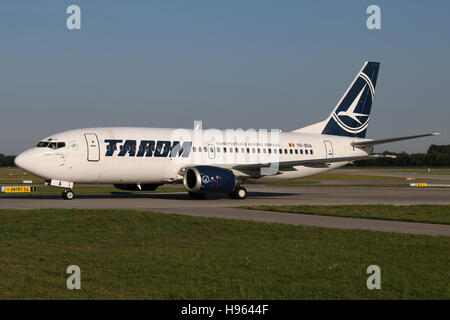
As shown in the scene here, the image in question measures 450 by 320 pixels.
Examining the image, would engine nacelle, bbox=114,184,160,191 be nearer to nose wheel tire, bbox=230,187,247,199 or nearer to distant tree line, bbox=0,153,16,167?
nose wheel tire, bbox=230,187,247,199

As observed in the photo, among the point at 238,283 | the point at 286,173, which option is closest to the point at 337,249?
the point at 238,283

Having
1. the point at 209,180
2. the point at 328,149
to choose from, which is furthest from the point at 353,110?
the point at 209,180

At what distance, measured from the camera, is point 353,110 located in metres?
44.4

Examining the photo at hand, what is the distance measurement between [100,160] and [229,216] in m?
12.0

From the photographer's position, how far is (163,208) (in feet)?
90.9

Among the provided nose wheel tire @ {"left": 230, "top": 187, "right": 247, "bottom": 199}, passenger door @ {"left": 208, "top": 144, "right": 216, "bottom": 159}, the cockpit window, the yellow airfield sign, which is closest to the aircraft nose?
the cockpit window

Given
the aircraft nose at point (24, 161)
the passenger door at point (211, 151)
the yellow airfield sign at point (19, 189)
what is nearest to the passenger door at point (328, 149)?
the passenger door at point (211, 151)

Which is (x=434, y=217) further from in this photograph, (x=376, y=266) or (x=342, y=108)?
(x=342, y=108)

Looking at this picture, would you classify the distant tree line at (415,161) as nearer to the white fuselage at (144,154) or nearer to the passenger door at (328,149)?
the passenger door at (328,149)

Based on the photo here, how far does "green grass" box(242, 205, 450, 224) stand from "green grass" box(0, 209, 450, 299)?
5852mm

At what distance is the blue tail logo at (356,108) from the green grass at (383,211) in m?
15.8

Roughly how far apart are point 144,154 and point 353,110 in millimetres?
17891
